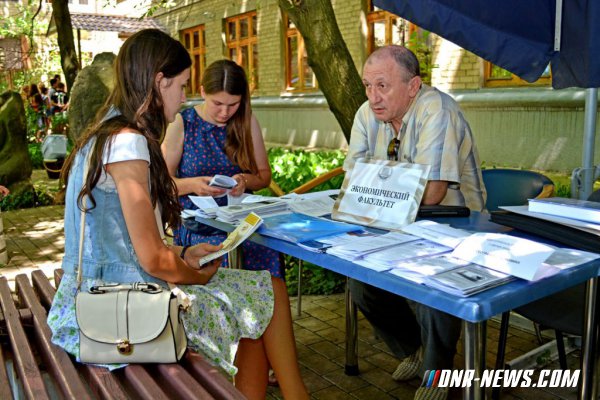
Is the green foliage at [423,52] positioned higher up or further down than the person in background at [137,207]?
higher up

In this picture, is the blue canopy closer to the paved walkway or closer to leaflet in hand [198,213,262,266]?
leaflet in hand [198,213,262,266]

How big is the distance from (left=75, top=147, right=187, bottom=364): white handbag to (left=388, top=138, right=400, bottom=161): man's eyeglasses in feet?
4.76

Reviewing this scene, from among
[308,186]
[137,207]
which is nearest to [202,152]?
[308,186]

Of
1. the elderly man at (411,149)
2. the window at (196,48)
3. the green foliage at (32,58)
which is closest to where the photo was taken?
the elderly man at (411,149)

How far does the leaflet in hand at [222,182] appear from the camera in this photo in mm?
3117

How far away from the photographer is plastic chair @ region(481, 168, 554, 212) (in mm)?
3080

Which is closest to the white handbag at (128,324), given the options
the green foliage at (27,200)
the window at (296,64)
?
the green foliage at (27,200)

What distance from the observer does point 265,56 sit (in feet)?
48.4

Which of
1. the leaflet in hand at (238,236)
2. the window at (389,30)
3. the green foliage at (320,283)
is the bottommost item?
the green foliage at (320,283)

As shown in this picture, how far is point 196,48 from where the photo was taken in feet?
61.7

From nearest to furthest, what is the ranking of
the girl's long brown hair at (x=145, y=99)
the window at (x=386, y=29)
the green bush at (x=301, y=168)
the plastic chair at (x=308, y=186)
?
the girl's long brown hair at (x=145, y=99) → the plastic chair at (x=308, y=186) → the green bush at (x=301, y=168) → the window at (x=386, y=29)

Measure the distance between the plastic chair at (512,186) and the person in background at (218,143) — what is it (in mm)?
1172

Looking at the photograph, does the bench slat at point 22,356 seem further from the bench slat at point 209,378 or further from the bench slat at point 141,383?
the bench slat at point 209,378

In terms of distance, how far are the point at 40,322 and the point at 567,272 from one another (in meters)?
1.81
